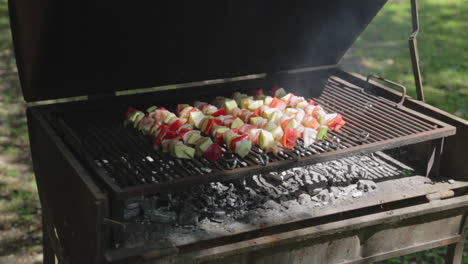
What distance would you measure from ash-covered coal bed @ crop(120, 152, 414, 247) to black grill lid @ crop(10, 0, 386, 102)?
84 centimetres

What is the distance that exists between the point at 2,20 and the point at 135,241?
686 cm

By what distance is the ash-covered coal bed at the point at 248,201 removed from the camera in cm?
304

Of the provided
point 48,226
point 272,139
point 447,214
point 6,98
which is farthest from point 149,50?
point 6,98

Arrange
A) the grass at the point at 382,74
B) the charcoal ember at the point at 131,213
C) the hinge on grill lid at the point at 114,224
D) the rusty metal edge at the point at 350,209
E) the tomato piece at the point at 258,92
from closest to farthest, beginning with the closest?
1. the hinge on grill lid at the point at 114,224
2. the rusty metal edge at the point at 350,209
3. the charcoal ember at the point at 131,213
4. the tomato piece at the point at 258,92
5. the grass at the point at 382,74

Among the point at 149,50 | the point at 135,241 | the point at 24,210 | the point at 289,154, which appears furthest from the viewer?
the point at 24,210

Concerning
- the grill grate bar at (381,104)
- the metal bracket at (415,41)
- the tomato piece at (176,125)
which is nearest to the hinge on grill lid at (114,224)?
the tomato piece at (176,125)

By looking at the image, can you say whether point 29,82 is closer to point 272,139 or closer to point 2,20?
point 272,139

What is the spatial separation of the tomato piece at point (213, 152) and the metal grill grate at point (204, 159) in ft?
0.10

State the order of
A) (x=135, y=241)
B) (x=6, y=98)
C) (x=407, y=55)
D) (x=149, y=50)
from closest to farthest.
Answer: (x=135, y=241) → (x=149, y=50) → (x=6, y=98) → (x=407, y=55)

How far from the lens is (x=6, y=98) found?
6594 millimetres


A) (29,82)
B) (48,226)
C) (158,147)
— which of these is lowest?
(48,226)

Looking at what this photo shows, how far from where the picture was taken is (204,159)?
10.7 feet

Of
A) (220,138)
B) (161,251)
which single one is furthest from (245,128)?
(161,251)

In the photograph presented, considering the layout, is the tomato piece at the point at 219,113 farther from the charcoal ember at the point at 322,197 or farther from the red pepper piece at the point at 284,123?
the charcoal ember at the point at 322,197
